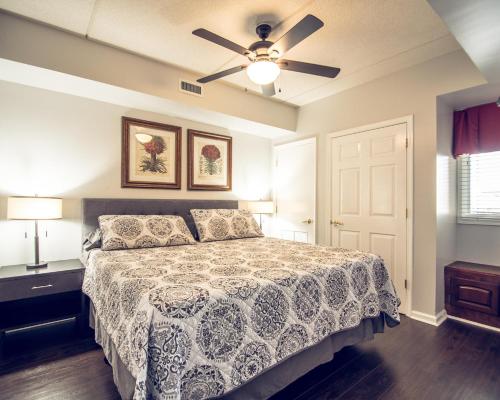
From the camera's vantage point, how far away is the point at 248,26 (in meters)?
2.33

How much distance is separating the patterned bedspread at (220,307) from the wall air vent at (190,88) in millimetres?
1842

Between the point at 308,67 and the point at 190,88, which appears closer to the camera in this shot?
the point at 308,67

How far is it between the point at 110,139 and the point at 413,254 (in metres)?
3.56

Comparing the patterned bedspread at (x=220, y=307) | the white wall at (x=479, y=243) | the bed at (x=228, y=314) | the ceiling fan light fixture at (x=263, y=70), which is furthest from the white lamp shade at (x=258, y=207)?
the white wall at (x=479, y=243)

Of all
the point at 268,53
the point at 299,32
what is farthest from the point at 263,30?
the point at 299,32

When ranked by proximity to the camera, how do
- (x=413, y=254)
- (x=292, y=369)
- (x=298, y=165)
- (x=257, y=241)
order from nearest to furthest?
(x=292, y=369) → (x=413, y=254) → (x=257, y=241) → (x=298, y=165)

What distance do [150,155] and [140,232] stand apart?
1116 millimetres

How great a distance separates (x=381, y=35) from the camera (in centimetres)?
245

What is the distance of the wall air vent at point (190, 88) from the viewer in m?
3.09

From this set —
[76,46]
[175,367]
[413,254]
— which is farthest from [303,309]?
[76,46]

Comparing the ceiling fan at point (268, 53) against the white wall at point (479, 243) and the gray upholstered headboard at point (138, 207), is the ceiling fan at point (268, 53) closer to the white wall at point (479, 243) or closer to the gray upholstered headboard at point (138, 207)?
the gray upholstered headboard at point (138, 207)

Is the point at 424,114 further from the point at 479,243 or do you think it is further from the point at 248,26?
the point at 248,26

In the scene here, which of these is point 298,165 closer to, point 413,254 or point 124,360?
point 413,254

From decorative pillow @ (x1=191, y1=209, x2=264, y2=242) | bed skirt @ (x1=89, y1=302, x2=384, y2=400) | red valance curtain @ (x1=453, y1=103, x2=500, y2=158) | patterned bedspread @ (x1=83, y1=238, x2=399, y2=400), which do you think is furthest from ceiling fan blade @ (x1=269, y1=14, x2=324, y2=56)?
red valance curtain @ (x1=453, y1=103, x2=500, y2=158)
